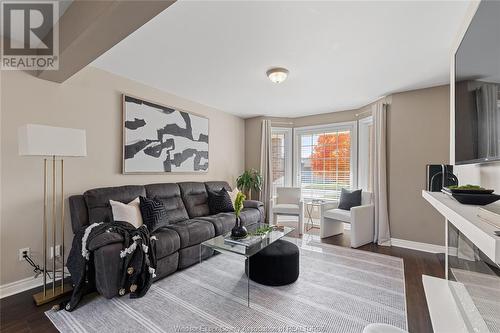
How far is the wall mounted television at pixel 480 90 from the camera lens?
101 centimetres

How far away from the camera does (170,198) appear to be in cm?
344

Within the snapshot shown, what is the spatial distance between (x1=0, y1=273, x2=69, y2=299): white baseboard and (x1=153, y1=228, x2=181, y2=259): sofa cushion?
1.17 metres

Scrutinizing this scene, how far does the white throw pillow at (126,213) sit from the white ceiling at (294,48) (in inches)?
67.5

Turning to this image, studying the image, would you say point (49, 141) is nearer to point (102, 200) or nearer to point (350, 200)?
point (102, 200)

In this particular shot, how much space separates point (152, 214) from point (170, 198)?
72cm

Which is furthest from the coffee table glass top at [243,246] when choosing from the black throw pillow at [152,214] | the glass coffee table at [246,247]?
the black throw pillow at [152,214]

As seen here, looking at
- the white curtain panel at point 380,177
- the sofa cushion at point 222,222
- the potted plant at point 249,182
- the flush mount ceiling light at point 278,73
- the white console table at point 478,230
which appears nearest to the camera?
the white console table at point 478,230

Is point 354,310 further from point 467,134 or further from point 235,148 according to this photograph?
point 235,148

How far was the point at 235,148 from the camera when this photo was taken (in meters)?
5.39

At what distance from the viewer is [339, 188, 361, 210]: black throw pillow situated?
13.5 ft

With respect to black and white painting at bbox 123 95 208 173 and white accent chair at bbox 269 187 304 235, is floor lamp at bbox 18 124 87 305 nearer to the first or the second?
black and white painting at bbox 123 95 208 173

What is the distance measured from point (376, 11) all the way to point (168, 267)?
3.17 metres

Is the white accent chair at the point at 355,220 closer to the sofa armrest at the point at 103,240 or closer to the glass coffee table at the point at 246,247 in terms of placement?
the glass coffee table at the point at 246,247

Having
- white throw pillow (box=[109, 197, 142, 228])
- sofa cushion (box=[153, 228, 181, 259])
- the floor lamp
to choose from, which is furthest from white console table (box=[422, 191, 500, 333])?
the floor lamp
